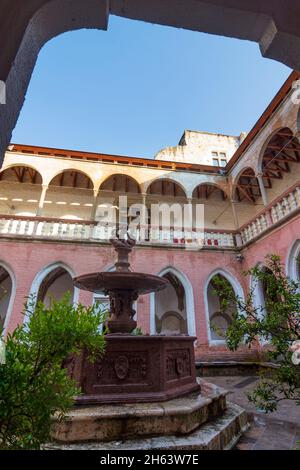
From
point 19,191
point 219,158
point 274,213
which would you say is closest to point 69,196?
point 19,191

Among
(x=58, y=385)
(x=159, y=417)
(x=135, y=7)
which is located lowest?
(x=159, y=417)

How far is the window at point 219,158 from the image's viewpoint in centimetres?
1923

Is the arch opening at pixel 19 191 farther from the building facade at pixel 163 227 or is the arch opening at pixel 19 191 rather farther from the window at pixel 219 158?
the window at pixel 219 158

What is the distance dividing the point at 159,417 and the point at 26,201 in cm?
1437

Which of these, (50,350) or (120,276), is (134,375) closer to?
(120,276)

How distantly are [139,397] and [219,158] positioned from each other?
1890cm

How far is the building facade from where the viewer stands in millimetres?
9703

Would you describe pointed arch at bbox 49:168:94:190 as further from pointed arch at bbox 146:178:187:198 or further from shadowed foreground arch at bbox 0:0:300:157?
shadowed foreground arch at bbox 0:0:300:157

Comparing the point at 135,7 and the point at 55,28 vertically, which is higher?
the point at 135,7

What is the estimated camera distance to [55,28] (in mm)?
1557

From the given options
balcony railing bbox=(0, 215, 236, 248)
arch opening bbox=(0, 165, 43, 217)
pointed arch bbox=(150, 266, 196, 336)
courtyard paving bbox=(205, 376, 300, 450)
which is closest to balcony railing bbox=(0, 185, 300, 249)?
balcony railing bbox=(0, 215, 236, 248)

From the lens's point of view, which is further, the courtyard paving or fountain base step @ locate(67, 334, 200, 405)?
fountain base step @ locate(67, 334, 200, 405)
